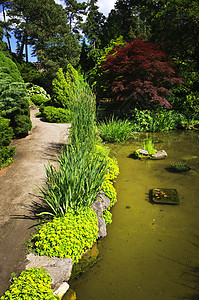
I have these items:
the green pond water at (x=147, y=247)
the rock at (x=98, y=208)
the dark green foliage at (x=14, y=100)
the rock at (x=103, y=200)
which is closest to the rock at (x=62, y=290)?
the green pond water at (x=147, y=247)

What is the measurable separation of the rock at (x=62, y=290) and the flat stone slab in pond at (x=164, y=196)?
6.84ft

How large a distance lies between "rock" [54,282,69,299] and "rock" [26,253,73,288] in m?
0.04

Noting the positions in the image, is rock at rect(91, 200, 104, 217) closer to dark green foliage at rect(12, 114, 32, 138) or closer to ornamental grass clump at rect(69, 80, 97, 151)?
ornamental grass clump at rect(69, 80, 97, 151)

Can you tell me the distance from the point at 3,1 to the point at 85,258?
87.8 feet

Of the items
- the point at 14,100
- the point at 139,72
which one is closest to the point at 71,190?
the point at 14,100

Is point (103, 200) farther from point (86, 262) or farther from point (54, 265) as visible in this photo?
point (54, 265)

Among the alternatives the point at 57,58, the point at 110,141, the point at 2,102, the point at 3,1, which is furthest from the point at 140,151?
the point at 3,1

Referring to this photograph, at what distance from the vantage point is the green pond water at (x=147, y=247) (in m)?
2.14

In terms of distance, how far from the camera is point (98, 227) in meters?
2.88

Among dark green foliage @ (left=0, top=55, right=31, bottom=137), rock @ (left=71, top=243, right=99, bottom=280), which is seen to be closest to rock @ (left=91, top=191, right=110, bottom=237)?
rock @ (left=71, top=243, right=99, bottom=280)

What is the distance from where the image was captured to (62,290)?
79.7 inches

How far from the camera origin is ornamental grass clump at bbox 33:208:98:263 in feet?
7.37

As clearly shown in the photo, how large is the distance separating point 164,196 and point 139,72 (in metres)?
6.25

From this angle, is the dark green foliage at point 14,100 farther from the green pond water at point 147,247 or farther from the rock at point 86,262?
the rock at point 86,262
